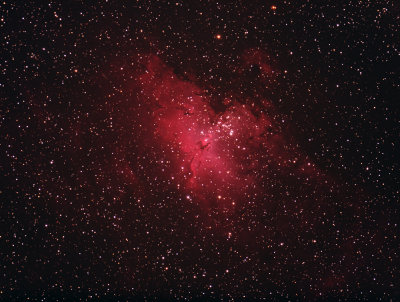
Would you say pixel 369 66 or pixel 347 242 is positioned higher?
→ pixel 369 66

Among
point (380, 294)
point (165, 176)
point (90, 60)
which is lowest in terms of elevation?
point (380, 294)

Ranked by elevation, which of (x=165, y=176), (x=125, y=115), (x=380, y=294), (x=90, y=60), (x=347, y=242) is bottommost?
(x=380, y=294)

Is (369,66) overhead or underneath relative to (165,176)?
overhead

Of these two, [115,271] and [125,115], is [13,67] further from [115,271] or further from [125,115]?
[115,271]

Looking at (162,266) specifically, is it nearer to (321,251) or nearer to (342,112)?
(321,251)

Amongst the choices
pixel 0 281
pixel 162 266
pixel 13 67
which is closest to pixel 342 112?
pixel 162 266

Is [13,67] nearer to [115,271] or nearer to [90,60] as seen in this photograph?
[90,60]

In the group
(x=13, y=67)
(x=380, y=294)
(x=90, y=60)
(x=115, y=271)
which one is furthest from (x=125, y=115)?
(x=380, y=294)

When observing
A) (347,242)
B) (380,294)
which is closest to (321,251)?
(347,242)
